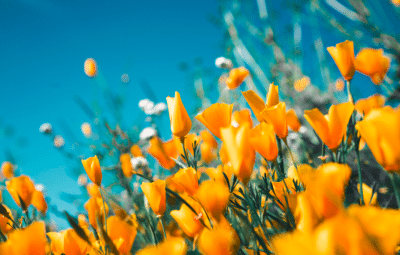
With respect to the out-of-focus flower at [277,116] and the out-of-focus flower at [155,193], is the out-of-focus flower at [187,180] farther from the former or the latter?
the out-of-focus flower at [277,116]

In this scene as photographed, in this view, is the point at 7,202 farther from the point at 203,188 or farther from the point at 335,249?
the point at 335,249

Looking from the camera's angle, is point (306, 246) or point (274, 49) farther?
point (274, 49)

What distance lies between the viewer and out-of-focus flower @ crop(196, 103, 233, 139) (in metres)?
0.71

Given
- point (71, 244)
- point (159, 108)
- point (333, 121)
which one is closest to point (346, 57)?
point (333, 121)

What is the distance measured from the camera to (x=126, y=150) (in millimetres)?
2402

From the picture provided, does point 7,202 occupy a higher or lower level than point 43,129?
lower

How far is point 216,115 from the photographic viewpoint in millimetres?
721

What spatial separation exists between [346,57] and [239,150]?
544 mm

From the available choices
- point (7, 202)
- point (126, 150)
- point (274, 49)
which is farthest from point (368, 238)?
point (274, 49)

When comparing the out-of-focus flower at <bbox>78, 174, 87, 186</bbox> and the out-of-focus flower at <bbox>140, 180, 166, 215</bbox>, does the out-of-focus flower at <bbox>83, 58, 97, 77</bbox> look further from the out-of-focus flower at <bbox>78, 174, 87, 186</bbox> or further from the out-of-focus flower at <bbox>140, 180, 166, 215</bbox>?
the out-of-focus flower at <bbox>140, 180, 166, 215</bbox>

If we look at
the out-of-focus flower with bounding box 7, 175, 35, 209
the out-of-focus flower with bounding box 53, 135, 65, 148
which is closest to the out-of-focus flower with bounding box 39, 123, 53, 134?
the out-of-focus flower with bounding box 53, 135, 65, 148

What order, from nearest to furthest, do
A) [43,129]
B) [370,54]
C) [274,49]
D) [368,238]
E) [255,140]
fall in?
[368,238], [255,140], [370,54], [43,129], [274,49]

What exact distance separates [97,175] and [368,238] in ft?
2.43

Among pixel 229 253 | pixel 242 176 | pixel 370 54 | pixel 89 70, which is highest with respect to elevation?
pixel 89 70
